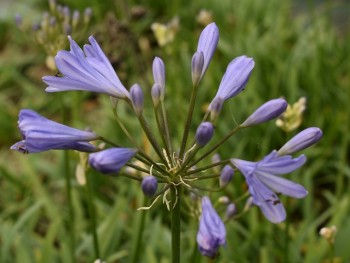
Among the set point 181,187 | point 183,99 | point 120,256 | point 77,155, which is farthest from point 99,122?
point 181,187

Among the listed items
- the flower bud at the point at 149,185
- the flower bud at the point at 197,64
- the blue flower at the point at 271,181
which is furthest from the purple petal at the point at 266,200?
the flower bud at the point at 197,64

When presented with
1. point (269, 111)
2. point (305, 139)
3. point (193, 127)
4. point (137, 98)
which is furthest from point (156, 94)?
point (193, 127)

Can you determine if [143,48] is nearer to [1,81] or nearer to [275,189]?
[1,81]

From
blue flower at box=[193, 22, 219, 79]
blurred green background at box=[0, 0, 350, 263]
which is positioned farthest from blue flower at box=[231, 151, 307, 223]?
blurred green background at box=[0, 0, 350, 263]

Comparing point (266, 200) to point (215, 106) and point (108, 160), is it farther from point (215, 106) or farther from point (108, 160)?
point (108, 160)

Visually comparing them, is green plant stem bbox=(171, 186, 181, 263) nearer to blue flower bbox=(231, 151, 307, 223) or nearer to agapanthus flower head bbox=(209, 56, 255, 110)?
blue flower bbox=(231, 151, 307, 223)

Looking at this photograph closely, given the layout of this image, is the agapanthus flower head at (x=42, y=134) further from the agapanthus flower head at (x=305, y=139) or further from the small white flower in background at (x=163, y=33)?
the small white flower in background at (x=163, y=33)
